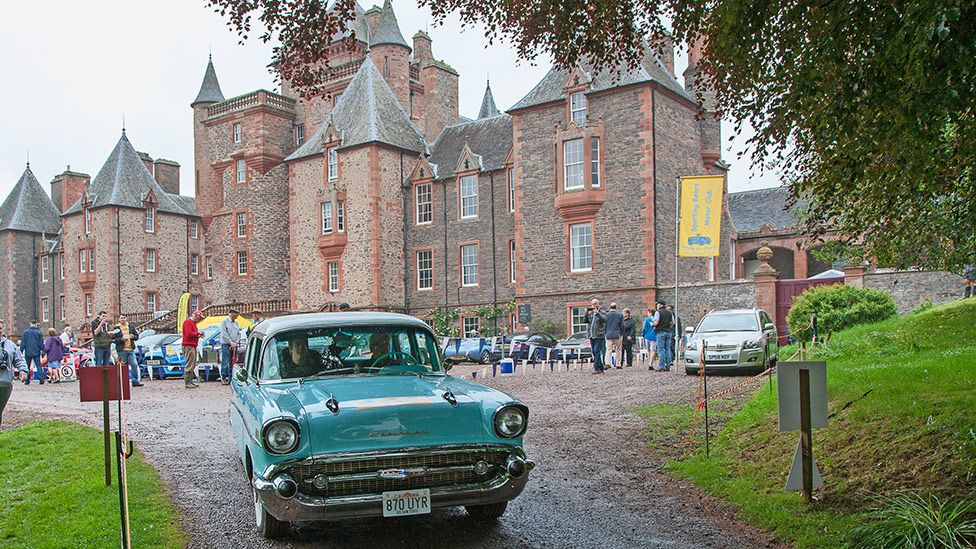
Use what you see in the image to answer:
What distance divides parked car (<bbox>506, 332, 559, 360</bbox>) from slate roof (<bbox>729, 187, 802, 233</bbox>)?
1780 centimetres

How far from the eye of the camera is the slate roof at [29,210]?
195 ft

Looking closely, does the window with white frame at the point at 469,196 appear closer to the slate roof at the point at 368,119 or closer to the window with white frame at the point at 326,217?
the slate roof at the point at 368,119

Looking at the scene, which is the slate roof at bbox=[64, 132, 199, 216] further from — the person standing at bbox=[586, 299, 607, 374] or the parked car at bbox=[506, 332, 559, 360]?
the person standing at bbox=[586, 299, 607, 374]

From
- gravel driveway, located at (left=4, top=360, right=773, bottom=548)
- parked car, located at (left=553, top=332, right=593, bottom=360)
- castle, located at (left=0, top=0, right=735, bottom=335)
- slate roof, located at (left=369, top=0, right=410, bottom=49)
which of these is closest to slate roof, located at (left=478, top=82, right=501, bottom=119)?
castle, located at (left=0, top=0, right=735, bottom=335)

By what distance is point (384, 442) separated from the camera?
19.0 feet

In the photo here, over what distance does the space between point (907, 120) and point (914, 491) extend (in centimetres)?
276

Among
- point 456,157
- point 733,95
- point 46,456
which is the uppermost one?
point 456,157

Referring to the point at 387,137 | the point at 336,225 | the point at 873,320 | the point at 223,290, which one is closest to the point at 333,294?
the point at 336,225

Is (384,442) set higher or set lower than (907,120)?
lower

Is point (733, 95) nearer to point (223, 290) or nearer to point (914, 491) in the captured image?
point (914, 491)

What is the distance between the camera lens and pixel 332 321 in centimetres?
730

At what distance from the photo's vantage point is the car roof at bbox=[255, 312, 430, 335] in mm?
7234

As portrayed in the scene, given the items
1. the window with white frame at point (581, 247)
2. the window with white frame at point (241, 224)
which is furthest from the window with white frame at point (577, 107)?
the window with white frame at point (241, 224)

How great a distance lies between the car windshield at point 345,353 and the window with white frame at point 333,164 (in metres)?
33.8
